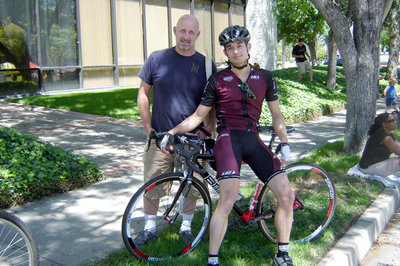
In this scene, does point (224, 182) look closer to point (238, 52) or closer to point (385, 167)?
→ point (238, 52)

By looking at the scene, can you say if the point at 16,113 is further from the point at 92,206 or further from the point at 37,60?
the point at 92,206

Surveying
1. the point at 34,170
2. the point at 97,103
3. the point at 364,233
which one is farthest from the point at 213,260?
the point at 97,103

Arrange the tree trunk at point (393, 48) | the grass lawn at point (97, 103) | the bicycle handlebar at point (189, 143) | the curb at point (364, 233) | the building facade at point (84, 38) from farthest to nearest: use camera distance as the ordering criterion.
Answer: the tree trunk at point (393, 48), the building facade at point (84, 38), the grass lawn at point (97, 103), the curb at point (364, 233), the bicycle handlebar at point (189, 143)

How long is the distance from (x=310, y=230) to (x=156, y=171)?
1.57 m

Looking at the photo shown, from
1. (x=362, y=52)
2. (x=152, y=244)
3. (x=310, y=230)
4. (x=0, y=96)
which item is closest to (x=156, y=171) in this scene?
(x=152, y=244)

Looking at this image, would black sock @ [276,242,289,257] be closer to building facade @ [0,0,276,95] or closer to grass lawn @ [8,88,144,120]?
grass lawn @ [8,88,144,120]

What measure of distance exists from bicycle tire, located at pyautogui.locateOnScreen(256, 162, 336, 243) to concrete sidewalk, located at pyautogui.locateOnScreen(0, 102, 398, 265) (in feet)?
0.95

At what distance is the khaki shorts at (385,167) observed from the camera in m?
6.03

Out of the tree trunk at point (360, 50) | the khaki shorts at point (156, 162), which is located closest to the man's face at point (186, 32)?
the khaki shorts at point (156, 162)

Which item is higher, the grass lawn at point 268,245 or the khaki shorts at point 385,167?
the khaki shorts at point 385,167

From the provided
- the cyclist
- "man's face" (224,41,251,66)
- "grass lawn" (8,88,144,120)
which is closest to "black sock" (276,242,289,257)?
the cyclist

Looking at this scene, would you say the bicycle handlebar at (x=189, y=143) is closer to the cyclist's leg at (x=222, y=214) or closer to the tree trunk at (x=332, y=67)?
the cyclist's leg at (x=222, y=214)

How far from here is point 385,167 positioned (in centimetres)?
603

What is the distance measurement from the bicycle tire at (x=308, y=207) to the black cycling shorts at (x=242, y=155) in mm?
385
